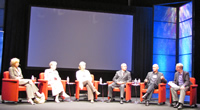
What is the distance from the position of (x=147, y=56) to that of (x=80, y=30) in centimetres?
245

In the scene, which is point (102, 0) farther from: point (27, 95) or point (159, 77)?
point (27, 95)

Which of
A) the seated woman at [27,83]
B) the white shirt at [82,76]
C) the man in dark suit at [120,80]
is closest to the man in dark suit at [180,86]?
the man in dark suit at [120,80]

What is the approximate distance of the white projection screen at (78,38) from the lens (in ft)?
24.6

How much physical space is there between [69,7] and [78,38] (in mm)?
1028

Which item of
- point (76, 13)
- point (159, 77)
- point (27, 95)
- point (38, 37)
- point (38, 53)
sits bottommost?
point (27, 95)

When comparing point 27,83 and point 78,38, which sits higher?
point 78,38

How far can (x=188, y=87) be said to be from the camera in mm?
5922

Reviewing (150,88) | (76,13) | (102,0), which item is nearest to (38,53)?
(76,13)

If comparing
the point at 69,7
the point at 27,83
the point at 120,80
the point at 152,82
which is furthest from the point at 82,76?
the point at 69,7

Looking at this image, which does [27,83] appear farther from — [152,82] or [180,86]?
[180,86]

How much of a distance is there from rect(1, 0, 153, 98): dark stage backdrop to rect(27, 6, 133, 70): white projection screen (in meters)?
0.17

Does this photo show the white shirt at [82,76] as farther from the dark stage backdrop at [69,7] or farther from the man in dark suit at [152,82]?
the man in dark suit at [152,82]

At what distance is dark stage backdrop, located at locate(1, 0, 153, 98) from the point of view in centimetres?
734

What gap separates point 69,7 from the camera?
25.3 ft
